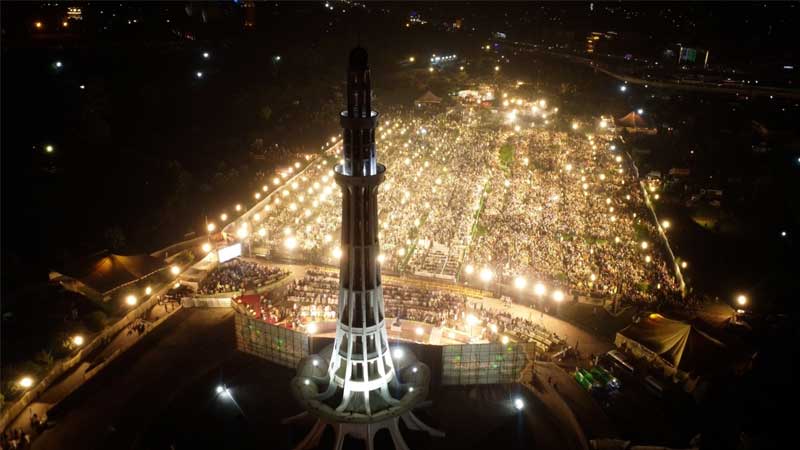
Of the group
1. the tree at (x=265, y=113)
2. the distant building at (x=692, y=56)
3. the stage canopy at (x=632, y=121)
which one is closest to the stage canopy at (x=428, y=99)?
the tree at (x=265, y=113)

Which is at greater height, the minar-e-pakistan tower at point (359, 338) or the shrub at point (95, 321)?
the minar-e-pakistan tower at point (359, 338)

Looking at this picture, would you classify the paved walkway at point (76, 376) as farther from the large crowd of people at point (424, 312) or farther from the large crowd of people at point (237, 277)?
the large crowd of people at point (424, 312)

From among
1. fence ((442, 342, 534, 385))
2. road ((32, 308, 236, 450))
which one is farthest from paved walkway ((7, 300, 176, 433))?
fence ((442, 342, 534, 385))

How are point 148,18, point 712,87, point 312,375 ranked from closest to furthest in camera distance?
1. point 312,375
2. point 148,18
3. point 712,87

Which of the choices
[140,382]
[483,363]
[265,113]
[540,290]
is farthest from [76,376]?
[265,113]

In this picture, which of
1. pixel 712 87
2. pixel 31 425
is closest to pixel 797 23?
pixel 712 87

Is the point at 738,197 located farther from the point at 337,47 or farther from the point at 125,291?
the point at 337,47

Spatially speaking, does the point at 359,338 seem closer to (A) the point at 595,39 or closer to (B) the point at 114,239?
(B) the point at 114,239
